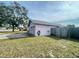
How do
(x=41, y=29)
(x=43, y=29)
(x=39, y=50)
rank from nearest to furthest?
(x=39, y=50) → (x=41, y=29) → (x=43, y=29)

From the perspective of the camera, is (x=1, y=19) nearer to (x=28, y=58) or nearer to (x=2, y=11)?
(x=2, y=11)

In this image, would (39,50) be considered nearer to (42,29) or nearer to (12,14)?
(42,29)

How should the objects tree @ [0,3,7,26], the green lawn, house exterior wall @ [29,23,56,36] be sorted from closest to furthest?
the green lawn → house exterior wall @ [29,23,56,36] → tree @ [0,3,7,26]

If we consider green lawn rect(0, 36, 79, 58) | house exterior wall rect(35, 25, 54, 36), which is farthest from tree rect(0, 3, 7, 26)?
green lawn rect(0, 36, 79, 58)

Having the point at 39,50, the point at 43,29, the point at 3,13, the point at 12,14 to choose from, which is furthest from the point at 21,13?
the point at 39,50

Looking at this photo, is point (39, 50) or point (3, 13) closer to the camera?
point (39, 50)

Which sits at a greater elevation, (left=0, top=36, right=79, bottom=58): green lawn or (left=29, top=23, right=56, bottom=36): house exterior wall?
(left=29, top=23, right=56, bottom=36): house exterior wall

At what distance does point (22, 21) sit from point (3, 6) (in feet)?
23.6

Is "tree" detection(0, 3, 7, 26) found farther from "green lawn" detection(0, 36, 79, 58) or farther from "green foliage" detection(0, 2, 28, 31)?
"green lawn" detection(0, 36, 79, 58)

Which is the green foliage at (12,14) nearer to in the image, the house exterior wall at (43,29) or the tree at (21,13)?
the tree at (21,13)

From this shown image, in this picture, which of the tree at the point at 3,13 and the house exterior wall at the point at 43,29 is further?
the tree at the point at 3,13

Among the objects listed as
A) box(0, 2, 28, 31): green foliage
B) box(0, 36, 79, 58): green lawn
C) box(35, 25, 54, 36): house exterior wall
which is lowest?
box(0, 36, 79, 58): green lawn

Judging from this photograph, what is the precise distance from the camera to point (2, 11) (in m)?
33.2

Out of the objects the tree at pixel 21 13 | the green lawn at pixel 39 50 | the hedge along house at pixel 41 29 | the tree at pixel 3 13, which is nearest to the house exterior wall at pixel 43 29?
the hedge along house at pixel 41 29
